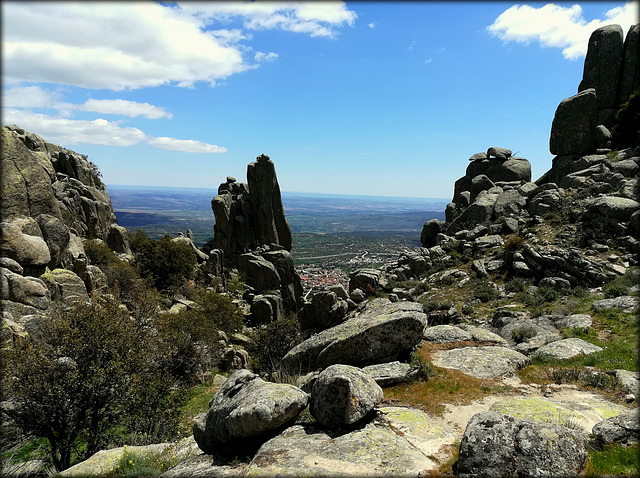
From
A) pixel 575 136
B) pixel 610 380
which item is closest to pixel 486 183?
pixel 575 136

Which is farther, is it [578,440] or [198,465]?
[198,465]

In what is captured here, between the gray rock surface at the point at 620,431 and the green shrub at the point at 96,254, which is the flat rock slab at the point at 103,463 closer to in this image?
the gray rock surface at the point at 620,431

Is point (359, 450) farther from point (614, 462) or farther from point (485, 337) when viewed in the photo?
point (485, 337)

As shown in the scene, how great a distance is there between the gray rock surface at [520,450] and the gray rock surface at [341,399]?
2.26 metres

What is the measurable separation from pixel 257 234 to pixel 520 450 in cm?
6389

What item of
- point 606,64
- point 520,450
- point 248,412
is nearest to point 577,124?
point 606,64

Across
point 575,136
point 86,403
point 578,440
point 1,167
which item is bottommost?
point 86,403

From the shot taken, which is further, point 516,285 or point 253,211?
point 253,211

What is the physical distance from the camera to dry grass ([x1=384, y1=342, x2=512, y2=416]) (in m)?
9.31

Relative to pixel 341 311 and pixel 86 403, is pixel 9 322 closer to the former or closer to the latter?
pixel 86 403

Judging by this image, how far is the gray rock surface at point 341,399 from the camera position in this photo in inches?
302

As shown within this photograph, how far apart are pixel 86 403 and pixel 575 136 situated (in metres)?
50.3

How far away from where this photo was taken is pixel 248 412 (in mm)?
7652

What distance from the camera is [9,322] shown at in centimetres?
1535
